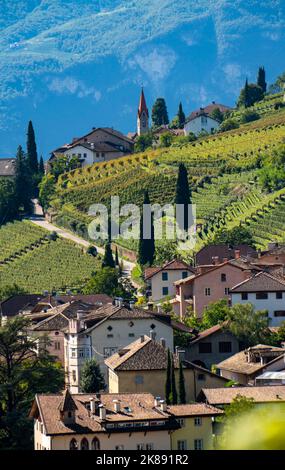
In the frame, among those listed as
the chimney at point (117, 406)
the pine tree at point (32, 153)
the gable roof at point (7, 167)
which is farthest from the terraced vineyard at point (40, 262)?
the chimney at point (117, 406)

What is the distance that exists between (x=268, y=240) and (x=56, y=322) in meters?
28.4

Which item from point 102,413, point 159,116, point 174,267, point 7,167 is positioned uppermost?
point 159,116

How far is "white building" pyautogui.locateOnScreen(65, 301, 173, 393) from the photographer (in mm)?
56312

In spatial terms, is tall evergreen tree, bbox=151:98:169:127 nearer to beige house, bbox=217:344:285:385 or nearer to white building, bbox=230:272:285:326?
white building, bbox=230:272:285:326

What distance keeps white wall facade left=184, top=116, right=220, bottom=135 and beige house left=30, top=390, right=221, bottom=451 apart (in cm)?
10404

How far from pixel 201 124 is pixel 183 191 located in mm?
47001

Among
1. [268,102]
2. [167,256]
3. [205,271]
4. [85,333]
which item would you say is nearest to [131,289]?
[167,256]

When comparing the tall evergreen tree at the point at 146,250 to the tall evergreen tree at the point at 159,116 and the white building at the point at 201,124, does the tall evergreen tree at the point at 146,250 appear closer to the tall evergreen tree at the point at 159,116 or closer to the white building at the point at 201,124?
the white building at the point at 201,124

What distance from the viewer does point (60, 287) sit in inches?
3533

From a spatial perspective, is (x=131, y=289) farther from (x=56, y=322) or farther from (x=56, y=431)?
(x=56, y=431)

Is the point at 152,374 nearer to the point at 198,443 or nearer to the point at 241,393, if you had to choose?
the point at 241,393

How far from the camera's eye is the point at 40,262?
99.5 m

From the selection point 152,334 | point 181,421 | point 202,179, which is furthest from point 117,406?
point 202,179

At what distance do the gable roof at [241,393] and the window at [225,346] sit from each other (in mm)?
11261
